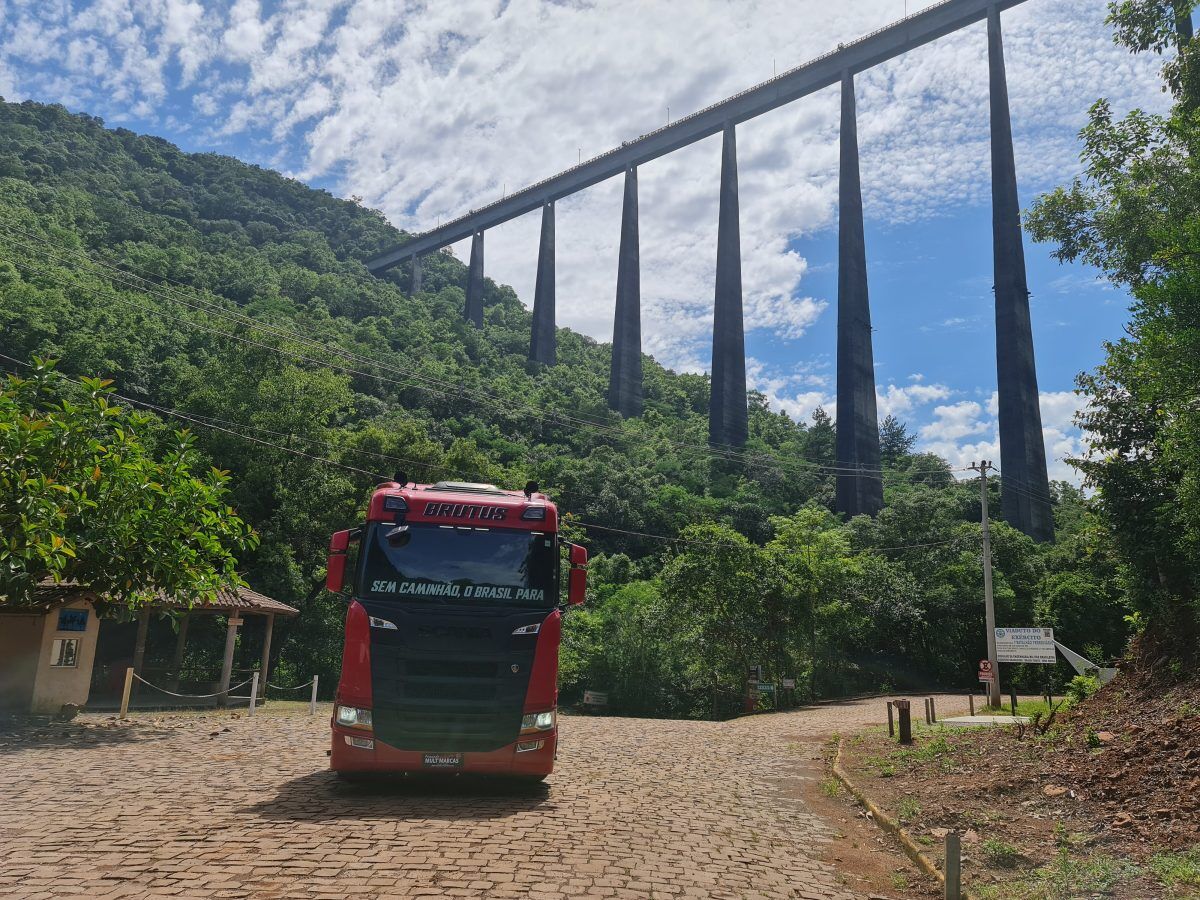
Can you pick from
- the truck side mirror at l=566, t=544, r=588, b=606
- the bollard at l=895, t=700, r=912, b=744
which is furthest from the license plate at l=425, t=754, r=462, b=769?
the bollard at l=895, t=700, r=912, b=744

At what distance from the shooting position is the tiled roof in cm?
1605

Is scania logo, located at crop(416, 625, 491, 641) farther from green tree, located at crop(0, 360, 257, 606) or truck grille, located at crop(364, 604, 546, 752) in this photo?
green tree, located at crop(0, 360, 257, 606)

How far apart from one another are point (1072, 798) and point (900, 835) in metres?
2.02

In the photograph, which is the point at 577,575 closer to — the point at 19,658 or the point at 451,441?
the point at 19,658

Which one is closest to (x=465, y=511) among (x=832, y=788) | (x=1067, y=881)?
(x=832, y=788)

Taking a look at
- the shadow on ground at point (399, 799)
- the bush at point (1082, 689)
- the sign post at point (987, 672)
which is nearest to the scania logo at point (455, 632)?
the shadow on ground at point (399, 799)

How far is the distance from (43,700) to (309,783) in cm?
1127

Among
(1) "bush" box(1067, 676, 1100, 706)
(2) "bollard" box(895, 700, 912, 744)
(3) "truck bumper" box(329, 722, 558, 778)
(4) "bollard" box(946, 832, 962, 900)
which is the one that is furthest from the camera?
(1) "bush" box(1067, 676, 1100, 706)

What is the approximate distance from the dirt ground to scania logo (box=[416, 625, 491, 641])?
199 inches

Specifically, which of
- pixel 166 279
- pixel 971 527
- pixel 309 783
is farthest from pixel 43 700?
pixel 166 279

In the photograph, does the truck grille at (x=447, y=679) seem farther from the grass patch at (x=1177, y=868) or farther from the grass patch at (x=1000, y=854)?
the grass patch at (x=1177, y=868)

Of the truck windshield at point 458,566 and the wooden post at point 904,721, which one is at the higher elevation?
the truck windshield at point 458,566

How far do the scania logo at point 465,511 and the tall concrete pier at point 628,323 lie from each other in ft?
190

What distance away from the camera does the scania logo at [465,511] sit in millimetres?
9859
